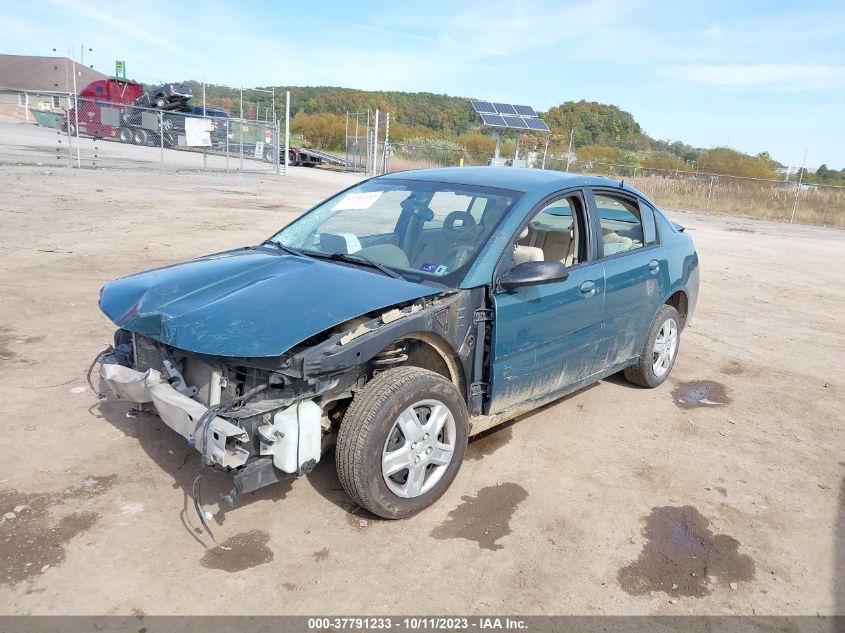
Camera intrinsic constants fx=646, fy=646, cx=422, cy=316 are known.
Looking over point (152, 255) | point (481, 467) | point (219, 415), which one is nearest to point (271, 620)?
point (219, 415)

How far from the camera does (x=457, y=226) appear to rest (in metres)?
4.01

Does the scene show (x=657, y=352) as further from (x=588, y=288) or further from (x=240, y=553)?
(x=240, y=553)

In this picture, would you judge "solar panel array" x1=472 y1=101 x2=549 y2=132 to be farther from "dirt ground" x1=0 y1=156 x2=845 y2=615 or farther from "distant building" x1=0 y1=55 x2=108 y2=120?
"distant building" x1=0 y1=55 x2=108 y2=120

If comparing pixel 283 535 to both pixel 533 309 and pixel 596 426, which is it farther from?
pixel 596 426

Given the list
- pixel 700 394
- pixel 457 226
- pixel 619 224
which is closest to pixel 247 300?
pixel 457 226

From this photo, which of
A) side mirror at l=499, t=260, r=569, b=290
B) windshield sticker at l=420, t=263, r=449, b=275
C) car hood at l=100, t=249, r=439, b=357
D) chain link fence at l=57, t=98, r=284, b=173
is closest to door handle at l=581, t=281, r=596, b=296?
side mirror at l=499, t=260, r=569, b=290

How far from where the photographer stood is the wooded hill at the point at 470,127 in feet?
140

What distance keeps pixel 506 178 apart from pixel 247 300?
6.59 ft

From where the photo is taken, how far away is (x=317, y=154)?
121ft

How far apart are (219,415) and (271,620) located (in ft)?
2.86

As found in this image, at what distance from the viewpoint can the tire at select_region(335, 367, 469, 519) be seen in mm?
3025

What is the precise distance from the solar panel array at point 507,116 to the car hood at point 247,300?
26692 mm

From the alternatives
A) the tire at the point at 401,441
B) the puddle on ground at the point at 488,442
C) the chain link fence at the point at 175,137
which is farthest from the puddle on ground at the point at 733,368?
the chain link fence at the point at 175,137

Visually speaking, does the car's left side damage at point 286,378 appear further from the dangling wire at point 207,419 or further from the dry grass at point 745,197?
the dry grass at point 745,197
